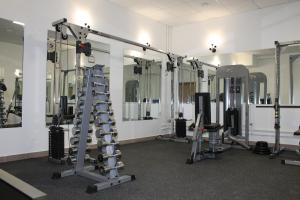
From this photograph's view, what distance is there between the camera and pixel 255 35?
21.5 feet

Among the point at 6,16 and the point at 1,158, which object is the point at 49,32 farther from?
the point at 1,158

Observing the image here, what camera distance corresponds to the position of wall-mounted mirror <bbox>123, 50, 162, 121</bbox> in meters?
6.59

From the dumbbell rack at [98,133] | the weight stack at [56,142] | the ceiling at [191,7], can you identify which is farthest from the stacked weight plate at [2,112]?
the ceiling at [191,7]

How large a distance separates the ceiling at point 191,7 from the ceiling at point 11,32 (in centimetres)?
245

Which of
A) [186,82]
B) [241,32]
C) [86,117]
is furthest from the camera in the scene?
[186,82]

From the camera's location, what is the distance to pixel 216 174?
147 inches

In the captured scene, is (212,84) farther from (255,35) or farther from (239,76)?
(255,35)

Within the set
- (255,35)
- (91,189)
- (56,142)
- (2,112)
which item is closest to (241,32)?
(255,35)

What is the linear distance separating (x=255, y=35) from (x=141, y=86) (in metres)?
3.26

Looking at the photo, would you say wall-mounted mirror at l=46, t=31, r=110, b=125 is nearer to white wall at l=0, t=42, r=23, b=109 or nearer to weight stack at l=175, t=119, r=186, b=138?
white wall at l=0, t=42, r=23, b=109

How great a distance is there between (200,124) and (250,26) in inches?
141

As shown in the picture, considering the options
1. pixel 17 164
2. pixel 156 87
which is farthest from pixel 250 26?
pixel 17 164

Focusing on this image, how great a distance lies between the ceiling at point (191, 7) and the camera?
6.17m

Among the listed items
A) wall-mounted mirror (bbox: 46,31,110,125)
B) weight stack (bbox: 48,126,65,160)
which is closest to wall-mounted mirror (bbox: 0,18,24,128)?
wall-mounted mirror (bbox: 46,31,110,125)
